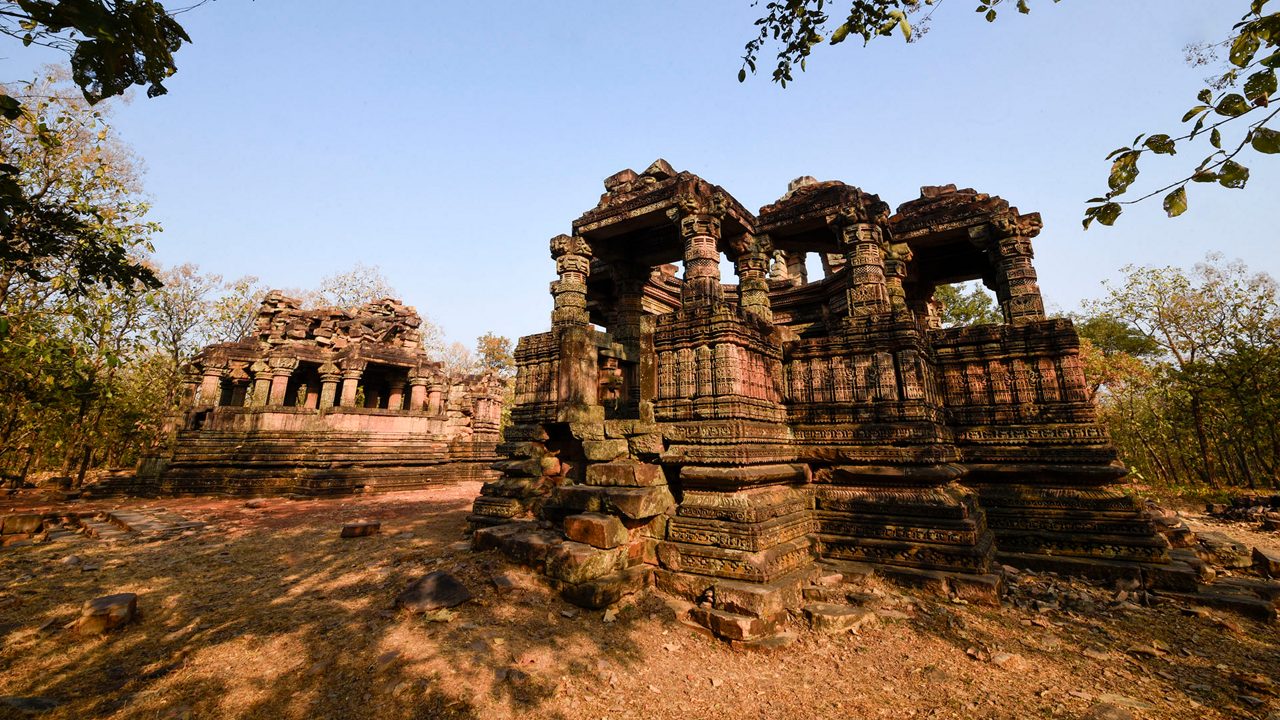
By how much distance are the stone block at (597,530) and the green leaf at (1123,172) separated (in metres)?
4.55

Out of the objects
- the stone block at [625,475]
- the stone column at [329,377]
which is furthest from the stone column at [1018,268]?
the stone column at [329,377]

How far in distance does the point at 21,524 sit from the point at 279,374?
1027 cm

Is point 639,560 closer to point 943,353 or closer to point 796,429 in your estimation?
point 796,429

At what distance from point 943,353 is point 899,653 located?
509 centimetres

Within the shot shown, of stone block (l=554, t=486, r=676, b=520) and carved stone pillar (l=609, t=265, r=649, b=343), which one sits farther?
carved stone pillar (l=609, t=265, r=649, b=343)

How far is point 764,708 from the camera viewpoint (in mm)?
3404

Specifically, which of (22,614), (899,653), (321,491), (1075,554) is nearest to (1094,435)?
(1075,554)

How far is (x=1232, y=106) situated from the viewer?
6.95 ft

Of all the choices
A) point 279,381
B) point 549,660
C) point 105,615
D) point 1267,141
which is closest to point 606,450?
point 549,660

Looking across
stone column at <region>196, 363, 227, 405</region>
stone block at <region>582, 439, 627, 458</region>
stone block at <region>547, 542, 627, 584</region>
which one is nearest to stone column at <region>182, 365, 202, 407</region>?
stone column at <region>196, 363, 227, 405</region>

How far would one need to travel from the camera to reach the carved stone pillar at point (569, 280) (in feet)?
32.3

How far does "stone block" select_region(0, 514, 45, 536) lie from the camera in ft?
25.8

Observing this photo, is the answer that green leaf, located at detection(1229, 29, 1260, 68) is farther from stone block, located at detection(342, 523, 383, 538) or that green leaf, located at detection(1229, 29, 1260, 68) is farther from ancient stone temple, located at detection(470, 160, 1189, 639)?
stone block, located at detection(342, 523, 383, 538)

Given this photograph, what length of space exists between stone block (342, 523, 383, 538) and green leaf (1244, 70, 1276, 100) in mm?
9998
